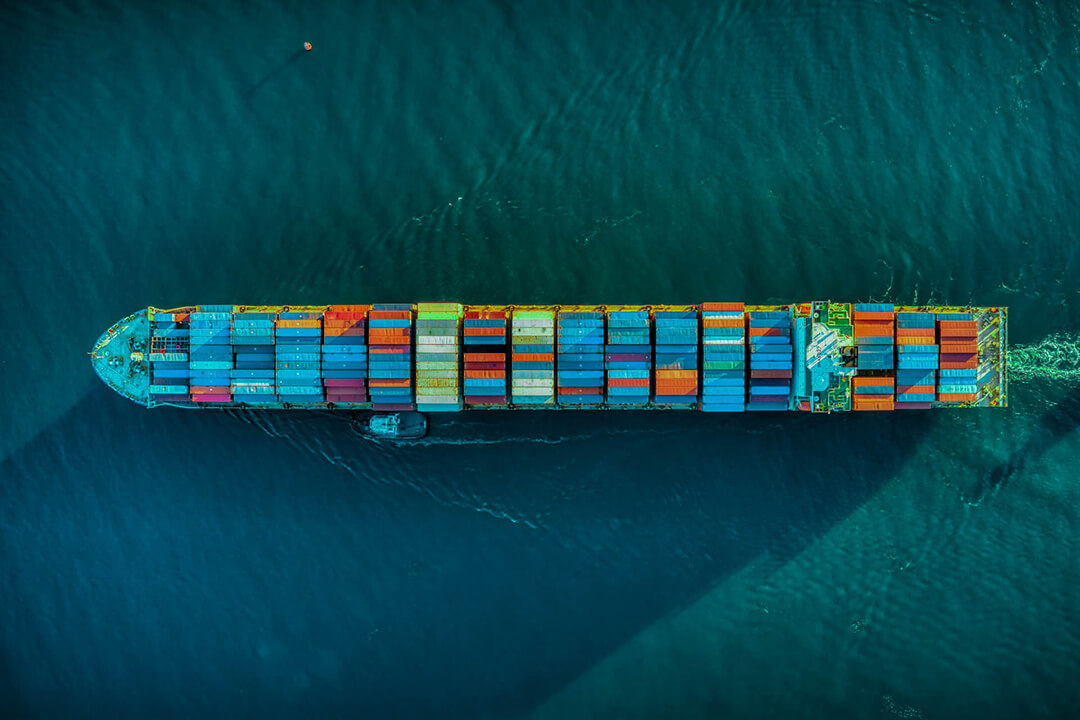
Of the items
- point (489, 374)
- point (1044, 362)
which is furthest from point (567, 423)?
point (1044, 362)

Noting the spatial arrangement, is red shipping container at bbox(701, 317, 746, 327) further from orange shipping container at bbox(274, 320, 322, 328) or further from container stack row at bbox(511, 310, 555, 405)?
orange shipping container at bbox(274, 320, 322, 328)

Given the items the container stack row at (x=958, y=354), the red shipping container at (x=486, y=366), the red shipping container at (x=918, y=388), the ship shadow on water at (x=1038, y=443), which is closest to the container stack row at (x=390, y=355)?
the red shipping container at (x=486, y=366)

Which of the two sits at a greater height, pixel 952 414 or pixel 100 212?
pixel 100 212

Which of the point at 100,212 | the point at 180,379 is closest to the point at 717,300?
the point at 180,379

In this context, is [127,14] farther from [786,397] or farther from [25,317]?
[786,397]

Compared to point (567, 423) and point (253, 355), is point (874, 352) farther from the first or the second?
point (253, 355)

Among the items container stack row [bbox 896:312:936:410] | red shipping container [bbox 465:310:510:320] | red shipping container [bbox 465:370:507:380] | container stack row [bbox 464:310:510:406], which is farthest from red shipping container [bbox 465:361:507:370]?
container stack row [bbox 896:312:936:410]
